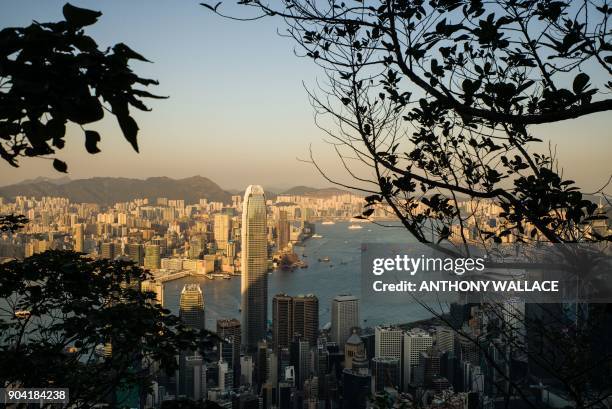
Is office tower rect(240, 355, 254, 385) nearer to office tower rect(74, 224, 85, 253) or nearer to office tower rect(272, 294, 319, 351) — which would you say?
office tower rect(272, 294, 319, 351)

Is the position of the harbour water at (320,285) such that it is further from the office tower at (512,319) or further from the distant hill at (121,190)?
the office tower at (512,319)

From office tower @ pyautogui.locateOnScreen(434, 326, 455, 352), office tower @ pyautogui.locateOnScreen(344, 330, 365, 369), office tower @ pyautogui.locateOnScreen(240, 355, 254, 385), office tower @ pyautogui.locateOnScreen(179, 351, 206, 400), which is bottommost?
office tower @ pyautogui.locateOnScreen(240, 355, 254, 385)

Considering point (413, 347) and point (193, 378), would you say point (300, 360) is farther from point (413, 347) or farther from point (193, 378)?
point (413, 347)

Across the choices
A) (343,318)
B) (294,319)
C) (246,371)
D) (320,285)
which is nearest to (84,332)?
(246,371)

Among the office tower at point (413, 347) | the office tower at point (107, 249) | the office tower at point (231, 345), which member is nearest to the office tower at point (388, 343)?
the office tower at point (413, 347)

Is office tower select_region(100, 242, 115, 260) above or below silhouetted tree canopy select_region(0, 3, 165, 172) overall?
below

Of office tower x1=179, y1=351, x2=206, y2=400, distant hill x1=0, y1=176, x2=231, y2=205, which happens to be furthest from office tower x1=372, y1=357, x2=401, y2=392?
distant hill x1=0, y1=176, x2=231, y2=205

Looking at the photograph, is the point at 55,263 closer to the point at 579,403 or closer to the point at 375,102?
the point at 375,102
